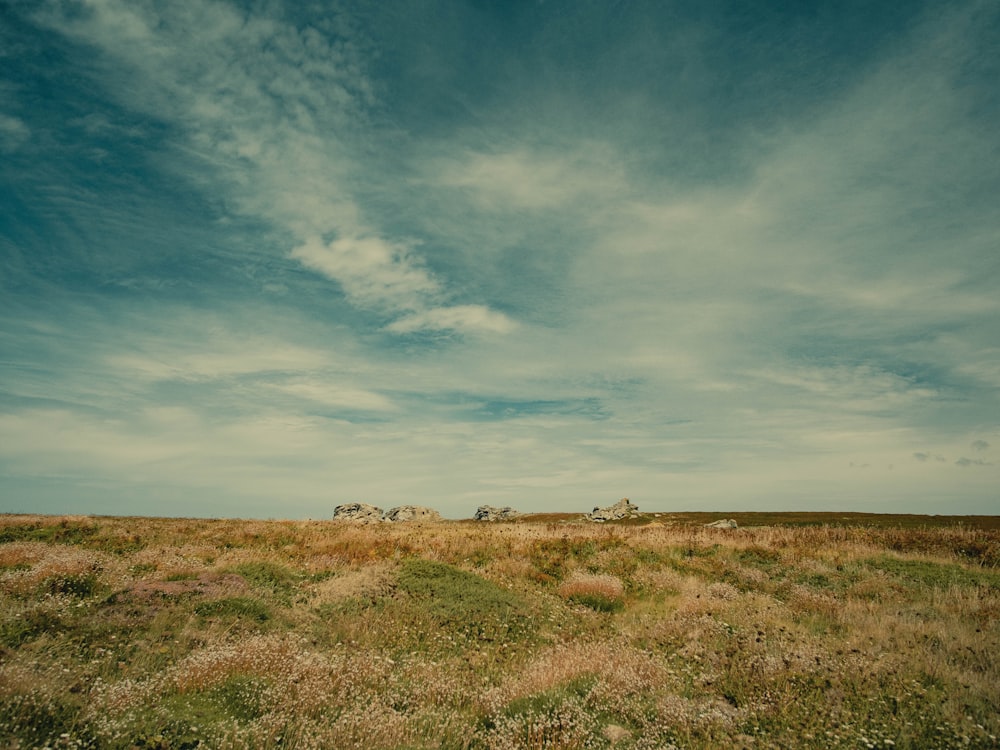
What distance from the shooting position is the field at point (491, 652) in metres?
7.46

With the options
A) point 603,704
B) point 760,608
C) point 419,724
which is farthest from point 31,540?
point 760,608

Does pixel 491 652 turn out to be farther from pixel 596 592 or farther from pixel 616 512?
pixel 616 512

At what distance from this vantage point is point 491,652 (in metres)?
11.9

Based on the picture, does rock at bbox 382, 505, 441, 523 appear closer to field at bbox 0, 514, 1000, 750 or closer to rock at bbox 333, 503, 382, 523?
rock at bbox 333, 503, 382, 523

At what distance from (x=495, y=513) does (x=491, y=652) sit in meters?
66.5

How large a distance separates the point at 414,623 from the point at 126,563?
12.2m

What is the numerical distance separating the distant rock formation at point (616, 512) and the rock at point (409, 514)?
71.8 feet

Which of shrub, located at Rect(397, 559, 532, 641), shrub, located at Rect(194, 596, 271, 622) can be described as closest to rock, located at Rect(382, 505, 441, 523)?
shrub, located at Rect(397, 559, 532, 641)

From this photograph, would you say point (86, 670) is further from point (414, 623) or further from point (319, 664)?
point (414, 623)

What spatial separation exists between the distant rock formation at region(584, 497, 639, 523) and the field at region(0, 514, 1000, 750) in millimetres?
45142

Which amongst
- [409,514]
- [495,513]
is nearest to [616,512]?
[495,513]

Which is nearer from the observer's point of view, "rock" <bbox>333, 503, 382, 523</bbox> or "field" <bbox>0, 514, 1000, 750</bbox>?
"field" <bbox>0, 514, 1000, 750</bbox>

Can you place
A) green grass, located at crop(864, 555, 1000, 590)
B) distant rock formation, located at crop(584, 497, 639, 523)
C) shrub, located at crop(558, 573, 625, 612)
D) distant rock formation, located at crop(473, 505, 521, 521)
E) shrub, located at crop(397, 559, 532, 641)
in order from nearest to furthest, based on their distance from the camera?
1. shrub, located at crop(397, 559, 532, 641)
2. shrub, located at crop(558, 573, 625, 612)
3. green grass, located at crop(864, 555, 1000, 590)
4. distant rock formation, located at crop(584, 497, 639, 523)
5. distant rock formation, located at crop(473, 505, 521, 521)

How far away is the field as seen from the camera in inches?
294
